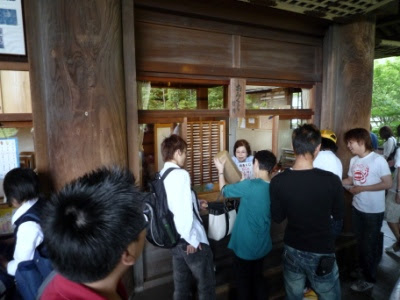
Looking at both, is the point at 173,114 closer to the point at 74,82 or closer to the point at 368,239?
the point at 74,82

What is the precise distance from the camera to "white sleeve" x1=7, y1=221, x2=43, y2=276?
2057 mm

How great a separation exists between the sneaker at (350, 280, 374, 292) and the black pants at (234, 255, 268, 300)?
1719 mm

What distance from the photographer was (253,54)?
13.4 ft

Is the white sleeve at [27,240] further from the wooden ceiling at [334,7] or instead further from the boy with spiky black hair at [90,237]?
the wooden ceiling at [334,7]

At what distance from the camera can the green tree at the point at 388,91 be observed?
14.9 meters

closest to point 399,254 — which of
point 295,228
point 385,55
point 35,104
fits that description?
point 295,228

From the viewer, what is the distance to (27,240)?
2061mm

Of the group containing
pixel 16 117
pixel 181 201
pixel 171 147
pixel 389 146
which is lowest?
pixel 181 201

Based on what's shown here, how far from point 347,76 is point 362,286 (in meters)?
3.25

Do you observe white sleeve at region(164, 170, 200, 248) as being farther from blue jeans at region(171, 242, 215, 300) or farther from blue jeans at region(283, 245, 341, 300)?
blue jeans at region(283, 245, 341, 300)

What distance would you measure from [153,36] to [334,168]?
2.75 meters

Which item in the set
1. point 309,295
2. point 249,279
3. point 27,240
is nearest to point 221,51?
point 249,279

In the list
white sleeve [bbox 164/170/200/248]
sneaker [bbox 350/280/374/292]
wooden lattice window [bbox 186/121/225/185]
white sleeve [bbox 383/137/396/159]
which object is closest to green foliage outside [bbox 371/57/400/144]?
white sleeve [bbox 383/137/396/159]

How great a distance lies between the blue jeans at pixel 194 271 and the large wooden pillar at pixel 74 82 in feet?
4.23
